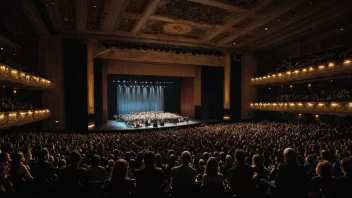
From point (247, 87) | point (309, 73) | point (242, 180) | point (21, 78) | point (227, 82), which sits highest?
point (309, 73)

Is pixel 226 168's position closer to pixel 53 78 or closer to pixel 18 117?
pixel 18 117

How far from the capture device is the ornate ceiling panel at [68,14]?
46.9ft

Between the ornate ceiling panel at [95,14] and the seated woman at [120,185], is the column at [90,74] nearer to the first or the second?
the ornate ceiling panel at [95,14]

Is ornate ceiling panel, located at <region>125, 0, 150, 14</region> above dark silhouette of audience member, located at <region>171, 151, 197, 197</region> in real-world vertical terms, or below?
above

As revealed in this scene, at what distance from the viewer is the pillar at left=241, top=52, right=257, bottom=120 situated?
27359 mm

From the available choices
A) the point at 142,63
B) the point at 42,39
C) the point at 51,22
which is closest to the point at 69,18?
the point at 51,22

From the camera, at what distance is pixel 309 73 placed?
63.0 feet

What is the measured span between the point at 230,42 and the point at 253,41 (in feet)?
8.53

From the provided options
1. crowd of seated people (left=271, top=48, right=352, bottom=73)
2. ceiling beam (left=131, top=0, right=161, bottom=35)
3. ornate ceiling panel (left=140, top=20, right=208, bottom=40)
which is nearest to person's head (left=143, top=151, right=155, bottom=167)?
ceiling beam (left=131, top=0, right=161, bottom=35)

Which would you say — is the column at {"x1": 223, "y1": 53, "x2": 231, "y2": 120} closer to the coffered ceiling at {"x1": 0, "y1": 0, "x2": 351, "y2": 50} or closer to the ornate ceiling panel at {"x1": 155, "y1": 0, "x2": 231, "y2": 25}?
the coffered ceiling at {"x1": 0, "y1": 0, "x2": 351, "y2": 50}

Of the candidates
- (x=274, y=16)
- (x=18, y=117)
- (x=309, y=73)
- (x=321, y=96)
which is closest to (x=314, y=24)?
(x=309, y=73)

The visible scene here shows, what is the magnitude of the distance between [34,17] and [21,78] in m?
4.70

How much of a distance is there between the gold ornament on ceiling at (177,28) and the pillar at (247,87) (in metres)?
10.9

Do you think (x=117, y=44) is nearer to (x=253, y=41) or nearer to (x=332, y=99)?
(x=253, y=41)
